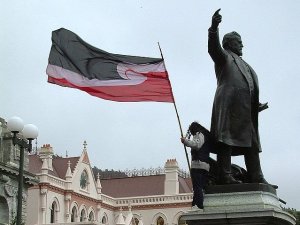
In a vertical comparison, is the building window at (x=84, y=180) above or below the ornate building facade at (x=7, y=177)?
above

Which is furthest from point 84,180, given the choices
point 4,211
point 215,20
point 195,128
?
point 215,20

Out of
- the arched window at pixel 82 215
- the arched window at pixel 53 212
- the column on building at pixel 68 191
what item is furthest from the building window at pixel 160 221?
the arched window at pixel 53 212

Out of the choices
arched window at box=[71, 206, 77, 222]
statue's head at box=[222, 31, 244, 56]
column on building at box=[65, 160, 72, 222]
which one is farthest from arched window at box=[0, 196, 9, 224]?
statue's head at box=[222, 31, 244, 56]

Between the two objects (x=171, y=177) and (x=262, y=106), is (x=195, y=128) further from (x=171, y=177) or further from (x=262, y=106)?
(x=171, y=177)

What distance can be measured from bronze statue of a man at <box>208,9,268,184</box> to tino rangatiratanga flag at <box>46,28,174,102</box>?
3.21 metres

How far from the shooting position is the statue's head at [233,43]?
9761mm

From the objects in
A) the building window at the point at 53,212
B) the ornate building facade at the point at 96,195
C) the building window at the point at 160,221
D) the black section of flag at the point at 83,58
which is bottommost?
the black section of flag at the point at 83,58

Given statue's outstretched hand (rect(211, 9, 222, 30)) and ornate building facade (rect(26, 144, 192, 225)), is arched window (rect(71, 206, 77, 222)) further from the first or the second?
statue's outstretched hand (rect(211, 9, 222, 30))

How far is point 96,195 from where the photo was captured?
5922cm

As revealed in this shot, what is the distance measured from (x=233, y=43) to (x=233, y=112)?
1248mm

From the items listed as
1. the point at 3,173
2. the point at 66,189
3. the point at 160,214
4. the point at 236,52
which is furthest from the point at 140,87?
the point at 160,214

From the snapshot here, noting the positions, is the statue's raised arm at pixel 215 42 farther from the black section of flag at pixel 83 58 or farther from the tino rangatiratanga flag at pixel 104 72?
the black section of flag at pixel 83 58

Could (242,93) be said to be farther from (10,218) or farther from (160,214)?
(160,214)

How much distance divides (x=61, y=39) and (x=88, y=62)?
0.83 m
